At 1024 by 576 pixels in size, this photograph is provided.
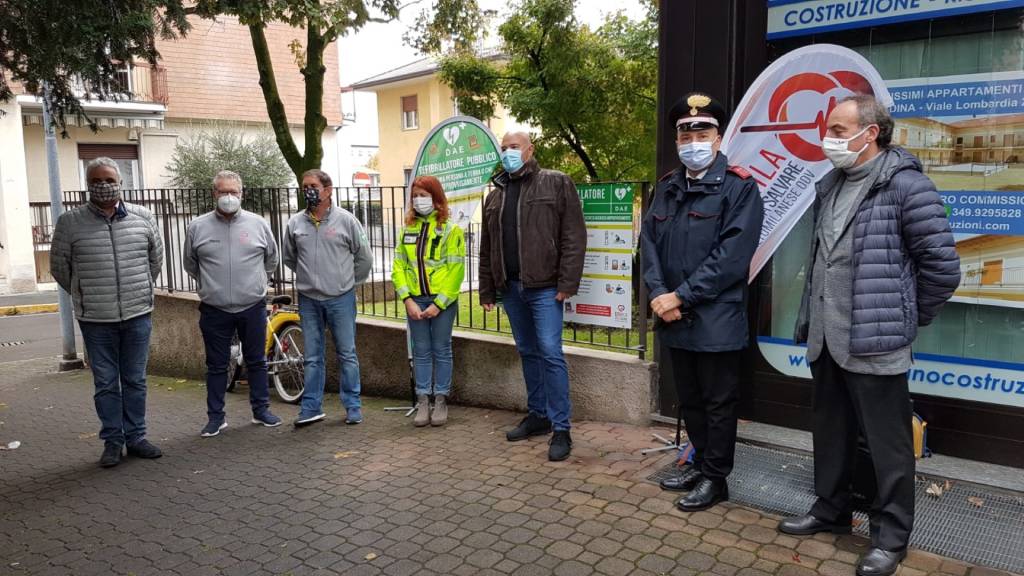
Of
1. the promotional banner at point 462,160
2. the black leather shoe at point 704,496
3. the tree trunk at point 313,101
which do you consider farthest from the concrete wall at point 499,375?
the tree trunk at point 313,101

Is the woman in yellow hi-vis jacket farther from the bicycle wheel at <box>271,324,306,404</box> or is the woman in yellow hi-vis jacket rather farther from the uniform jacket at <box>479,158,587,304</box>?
the bicycle wheel at <box>271,324,306,404</box>

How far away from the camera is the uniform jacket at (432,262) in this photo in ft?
18.8

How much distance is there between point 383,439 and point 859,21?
442 centimetres

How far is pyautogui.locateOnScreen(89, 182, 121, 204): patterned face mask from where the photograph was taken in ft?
17.2

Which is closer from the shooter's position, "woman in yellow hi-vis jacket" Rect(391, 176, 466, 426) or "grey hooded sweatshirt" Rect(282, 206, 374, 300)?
"woman in yellow hi-vis jacket" Rect(391, 176, 466, 426)

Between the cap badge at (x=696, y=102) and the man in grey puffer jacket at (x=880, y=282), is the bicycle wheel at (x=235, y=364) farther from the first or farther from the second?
the man in grey puffer jacket at (x=880, y=282)

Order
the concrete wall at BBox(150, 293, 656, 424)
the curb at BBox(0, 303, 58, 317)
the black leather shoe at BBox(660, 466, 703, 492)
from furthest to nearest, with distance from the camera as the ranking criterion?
the curb at BBox(0, 303, 58, 317), the concrete wall at BBox(150, 293, 656, 424), the black leather shoe at BBox(660, 466, 703, 492)

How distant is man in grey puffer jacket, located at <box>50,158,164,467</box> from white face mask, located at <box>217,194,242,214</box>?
0.55 metres

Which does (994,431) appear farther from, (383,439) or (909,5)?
(383,439)

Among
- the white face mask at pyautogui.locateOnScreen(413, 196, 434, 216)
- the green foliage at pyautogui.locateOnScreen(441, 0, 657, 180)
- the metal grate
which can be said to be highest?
the green foliage at pyautogui.locateOnScreen(441, 0, 657, 180)

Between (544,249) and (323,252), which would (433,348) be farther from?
(544,249)

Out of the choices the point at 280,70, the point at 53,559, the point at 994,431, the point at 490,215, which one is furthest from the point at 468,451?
the point at 280,70

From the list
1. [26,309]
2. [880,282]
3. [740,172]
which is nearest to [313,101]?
[740,172]

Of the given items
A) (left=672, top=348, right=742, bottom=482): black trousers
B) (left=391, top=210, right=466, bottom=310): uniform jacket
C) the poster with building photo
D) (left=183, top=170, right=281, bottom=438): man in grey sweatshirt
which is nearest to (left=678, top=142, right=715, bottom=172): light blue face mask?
(left=672, top=348, right=742, bottom=482): black trousers
